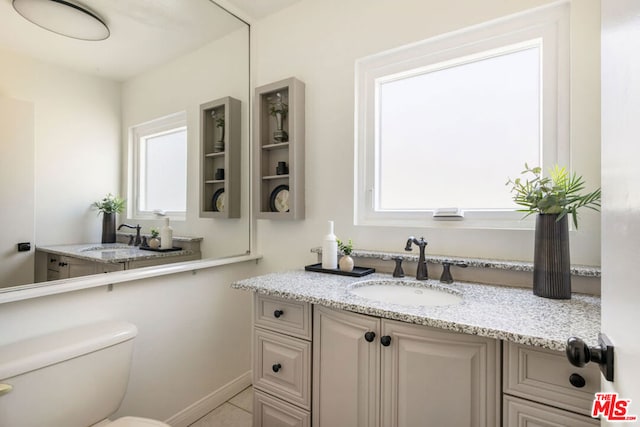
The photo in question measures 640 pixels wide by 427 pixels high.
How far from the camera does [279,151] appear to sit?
83.0 inches

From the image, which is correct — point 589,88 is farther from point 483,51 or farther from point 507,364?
point 507,364

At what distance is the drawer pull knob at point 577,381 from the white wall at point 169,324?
69.3 inches

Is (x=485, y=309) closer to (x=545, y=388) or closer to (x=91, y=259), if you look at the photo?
(x=545, y=388)

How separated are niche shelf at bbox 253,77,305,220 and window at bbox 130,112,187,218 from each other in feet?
1.46

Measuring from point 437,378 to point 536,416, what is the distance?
26cm

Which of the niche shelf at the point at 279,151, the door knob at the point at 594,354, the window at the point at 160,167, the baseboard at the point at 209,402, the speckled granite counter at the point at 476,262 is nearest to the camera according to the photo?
the door knob at the point at 594,354

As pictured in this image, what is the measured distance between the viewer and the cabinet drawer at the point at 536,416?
0.81 m

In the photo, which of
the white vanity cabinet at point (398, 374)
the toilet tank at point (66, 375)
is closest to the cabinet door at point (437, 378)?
the white vanity cabinet at point (398, 374)

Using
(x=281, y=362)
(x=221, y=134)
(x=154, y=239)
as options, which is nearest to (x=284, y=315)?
(x=281, y=362)

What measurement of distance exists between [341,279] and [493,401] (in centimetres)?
76

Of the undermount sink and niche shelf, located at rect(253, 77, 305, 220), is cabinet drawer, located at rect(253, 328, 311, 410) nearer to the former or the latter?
the undermount sink

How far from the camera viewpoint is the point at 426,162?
173 centimetres

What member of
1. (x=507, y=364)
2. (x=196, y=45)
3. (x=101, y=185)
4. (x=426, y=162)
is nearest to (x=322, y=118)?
(x=426, y=162)

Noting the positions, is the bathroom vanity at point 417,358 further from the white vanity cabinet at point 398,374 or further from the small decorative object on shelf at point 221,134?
the small decorative object on shelf at point 221,134
